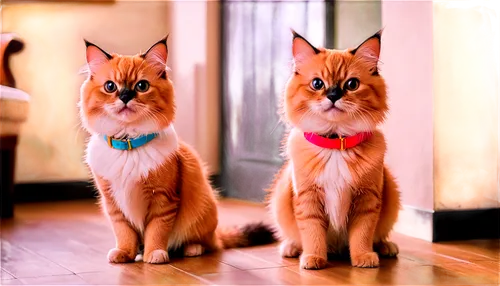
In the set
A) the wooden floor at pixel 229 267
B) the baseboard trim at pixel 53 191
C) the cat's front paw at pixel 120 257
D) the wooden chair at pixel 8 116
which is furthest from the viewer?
the baseboard trim at pixel 53 191

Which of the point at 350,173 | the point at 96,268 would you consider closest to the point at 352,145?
the point at 350,173

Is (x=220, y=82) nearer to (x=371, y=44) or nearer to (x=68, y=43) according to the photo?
(x=68, y=43)

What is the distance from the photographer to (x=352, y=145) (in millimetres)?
2035

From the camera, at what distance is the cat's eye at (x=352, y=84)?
6.54ft

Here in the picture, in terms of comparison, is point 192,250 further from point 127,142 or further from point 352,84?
point 352,84

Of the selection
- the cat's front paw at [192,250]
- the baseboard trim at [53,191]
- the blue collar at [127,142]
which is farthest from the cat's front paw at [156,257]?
the baseboard trim at [53,191]

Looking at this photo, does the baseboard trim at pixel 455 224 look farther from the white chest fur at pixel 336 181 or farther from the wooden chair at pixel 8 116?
the wooden chair at pixel 8 116

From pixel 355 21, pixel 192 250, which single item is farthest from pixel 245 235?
pixel 355 21

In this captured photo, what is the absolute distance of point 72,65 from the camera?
4.09 meters

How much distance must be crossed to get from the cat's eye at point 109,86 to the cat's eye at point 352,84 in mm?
603

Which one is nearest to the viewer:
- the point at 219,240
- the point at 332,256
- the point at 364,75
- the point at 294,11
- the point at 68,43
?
the point at 364,75

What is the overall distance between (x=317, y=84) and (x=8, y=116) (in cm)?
175

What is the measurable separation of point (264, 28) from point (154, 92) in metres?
1.81

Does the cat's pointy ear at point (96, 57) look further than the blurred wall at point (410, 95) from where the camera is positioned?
No
